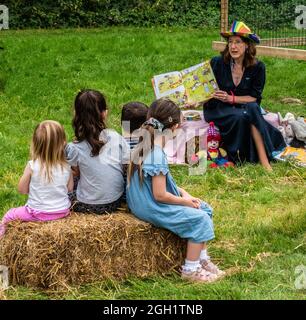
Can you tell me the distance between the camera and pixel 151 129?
14.5 feet

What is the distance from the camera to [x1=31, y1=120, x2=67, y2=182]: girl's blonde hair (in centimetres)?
445

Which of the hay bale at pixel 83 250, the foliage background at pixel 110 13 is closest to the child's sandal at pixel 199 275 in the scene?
the hay bale at pixel 83 250

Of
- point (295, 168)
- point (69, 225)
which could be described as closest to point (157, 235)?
point (69, 225)

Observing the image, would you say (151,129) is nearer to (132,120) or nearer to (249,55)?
(132,120)

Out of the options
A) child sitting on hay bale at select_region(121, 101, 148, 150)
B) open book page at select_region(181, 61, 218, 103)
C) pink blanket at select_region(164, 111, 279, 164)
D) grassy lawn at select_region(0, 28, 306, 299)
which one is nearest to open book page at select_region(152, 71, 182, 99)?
open book page at select_region(181, 61, 218, 103)

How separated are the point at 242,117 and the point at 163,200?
278cm

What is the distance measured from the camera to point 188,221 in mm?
4375

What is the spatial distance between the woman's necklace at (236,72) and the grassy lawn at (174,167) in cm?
91

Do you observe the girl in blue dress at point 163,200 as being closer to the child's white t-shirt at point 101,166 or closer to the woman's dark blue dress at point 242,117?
the child's white t-shirt at point 101,166

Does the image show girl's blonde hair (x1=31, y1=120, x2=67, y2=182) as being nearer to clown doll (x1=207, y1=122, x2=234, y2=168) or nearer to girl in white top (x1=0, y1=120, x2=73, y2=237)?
girl in white top (x1=0, y1=120, x2=73, y2=237)

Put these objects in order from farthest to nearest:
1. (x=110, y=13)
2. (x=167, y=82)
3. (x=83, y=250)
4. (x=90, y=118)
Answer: (x=110, y=13), (x=167, y=82), (x=90, y=118), (x=83, y=250)

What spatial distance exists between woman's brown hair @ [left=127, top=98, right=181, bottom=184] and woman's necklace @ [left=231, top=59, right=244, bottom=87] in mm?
2707

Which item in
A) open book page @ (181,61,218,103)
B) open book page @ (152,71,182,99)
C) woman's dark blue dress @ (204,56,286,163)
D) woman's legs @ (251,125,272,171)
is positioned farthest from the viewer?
open book page @ (152,71,182,99)

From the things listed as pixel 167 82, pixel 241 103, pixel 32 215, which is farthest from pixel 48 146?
pixel 167 82
